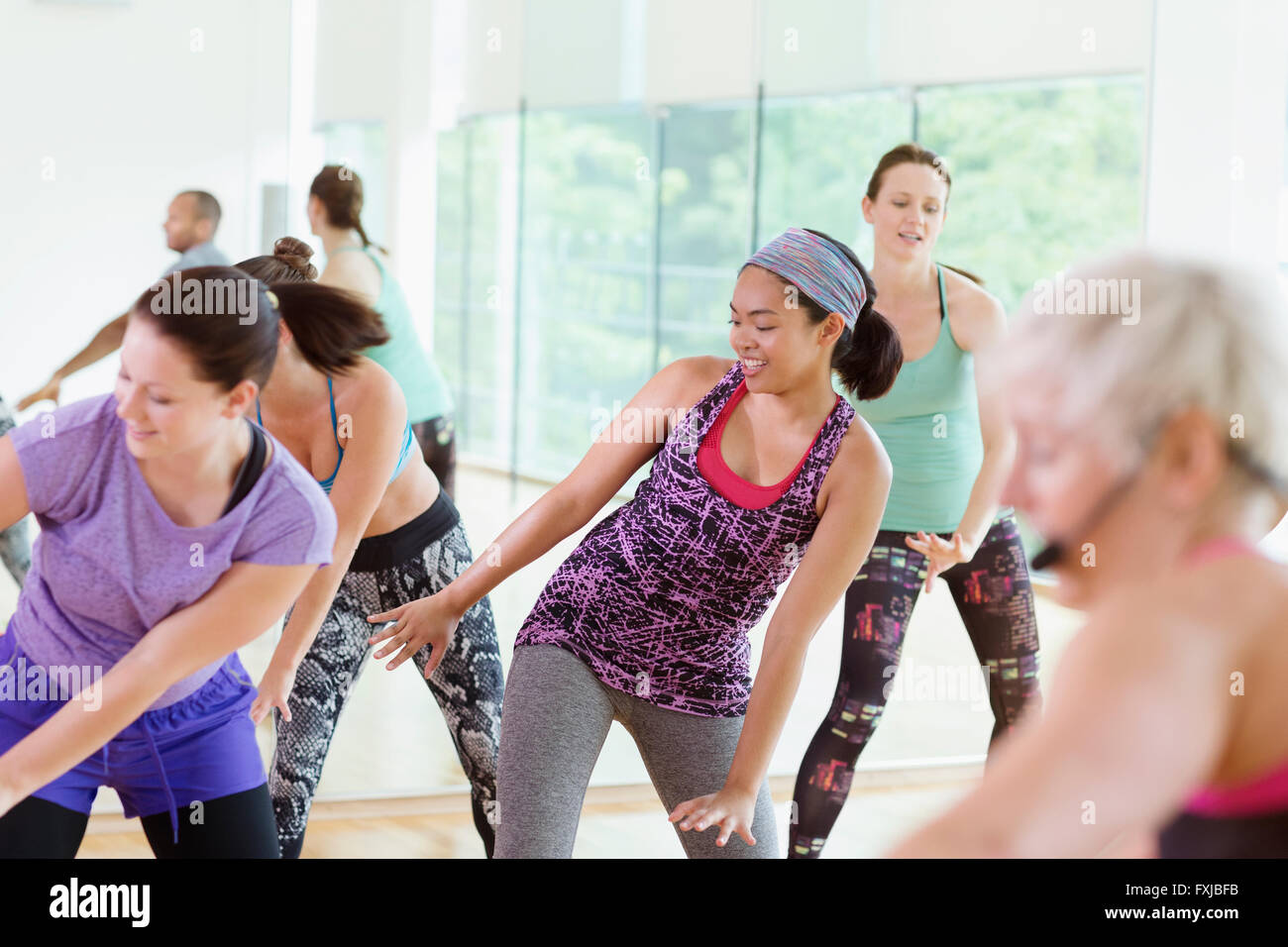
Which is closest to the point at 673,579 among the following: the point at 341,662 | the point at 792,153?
the point at 341,662

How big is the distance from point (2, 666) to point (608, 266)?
3.23 m

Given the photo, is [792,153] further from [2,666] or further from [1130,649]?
[1130,649]

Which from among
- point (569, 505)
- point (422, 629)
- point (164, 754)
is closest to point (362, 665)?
point (422, 629)

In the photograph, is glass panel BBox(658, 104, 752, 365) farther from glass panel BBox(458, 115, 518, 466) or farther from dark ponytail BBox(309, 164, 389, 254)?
dark ponytail BBox(309, 164, 389, 254)

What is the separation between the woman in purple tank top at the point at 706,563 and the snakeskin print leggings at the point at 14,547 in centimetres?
165

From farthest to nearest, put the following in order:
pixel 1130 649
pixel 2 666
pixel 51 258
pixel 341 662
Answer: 1. pixel 51 258
2. pixel 341 662
3. pixel 2 666
4. pixel 1130 649

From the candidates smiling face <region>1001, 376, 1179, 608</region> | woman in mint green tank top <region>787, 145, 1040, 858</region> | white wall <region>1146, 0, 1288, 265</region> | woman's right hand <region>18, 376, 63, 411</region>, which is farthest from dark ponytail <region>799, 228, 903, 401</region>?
white wall <region>1146, 0, 1288, 265</region>

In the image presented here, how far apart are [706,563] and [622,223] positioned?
289 centimetres

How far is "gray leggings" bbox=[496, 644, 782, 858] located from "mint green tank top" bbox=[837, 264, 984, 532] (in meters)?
1.01

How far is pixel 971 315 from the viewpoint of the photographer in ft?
9.71

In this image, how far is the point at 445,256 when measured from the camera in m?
3.59

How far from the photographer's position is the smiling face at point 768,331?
2029 mm

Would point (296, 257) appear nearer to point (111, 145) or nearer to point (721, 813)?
point (111, 145)

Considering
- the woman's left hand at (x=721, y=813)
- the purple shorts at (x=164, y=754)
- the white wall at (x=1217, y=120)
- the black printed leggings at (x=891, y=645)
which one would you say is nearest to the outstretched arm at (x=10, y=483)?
the purple shorts at (x=164, y=754)
